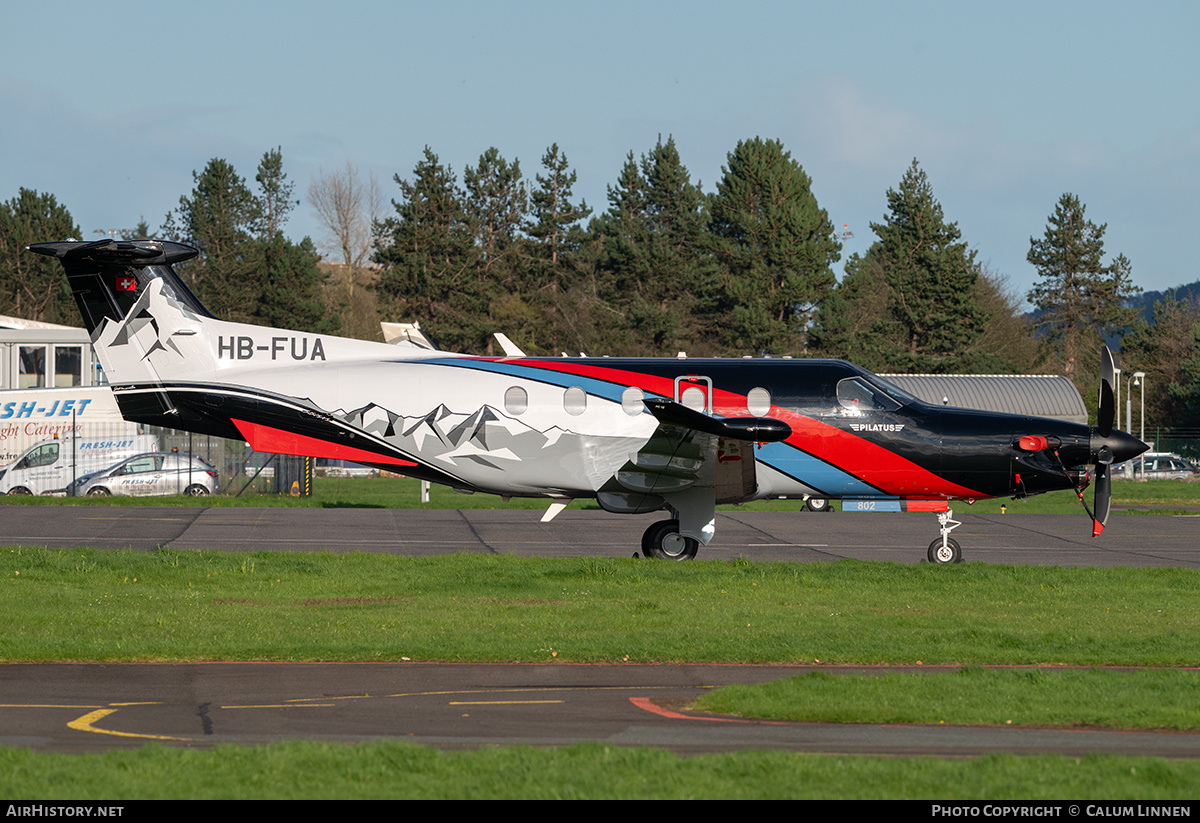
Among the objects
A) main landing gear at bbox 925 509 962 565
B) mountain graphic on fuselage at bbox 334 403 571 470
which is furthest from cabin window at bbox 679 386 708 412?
main landing gear at bbox 925 509 962 565

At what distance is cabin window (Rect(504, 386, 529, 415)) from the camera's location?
1920 cm

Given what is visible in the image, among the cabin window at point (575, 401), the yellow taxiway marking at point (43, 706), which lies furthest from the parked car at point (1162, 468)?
the yellow taxiway marking at point (43, 706)

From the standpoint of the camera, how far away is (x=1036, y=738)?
27.5 ft

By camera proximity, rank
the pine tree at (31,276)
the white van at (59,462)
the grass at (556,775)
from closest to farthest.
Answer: the grass at (556,775) → the white van at (59,462) → the pine tree at (31,276)

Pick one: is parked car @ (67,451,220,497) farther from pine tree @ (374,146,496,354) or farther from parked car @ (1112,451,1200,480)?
parked car @ (1112,451,1200,480)

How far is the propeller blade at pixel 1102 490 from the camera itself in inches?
747

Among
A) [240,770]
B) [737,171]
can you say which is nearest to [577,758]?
[240,770]

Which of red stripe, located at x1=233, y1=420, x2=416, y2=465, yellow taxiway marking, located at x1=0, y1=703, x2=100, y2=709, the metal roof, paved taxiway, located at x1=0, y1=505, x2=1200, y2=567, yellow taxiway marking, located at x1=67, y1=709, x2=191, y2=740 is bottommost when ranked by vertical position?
paved taxiway, located at x1=0, y1=505, x2=1200, y2=567

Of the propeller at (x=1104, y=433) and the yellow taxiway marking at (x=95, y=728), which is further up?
the propeller at (x=1104, y=433)

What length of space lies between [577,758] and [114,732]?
11.9ft

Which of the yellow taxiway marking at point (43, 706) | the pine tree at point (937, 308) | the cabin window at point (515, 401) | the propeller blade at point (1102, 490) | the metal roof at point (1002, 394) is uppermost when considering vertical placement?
the pine tree at point (937, 308)

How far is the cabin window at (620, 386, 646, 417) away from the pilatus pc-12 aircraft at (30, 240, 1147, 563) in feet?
0.12

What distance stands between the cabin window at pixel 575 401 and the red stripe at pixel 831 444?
0.35 meters

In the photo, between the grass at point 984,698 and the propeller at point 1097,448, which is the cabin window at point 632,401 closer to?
the propeller at point 1097,448
